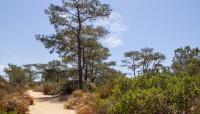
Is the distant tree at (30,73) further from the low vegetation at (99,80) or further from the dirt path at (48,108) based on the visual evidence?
the dirt path at (48,108)

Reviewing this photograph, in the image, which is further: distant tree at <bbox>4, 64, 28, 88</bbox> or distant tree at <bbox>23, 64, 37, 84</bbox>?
distant tree at <bbox>23, 64, 37, 84</bbox>

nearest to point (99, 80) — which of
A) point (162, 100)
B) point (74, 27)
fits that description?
point (74, 27)

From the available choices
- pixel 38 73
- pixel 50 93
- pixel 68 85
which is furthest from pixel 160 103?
pixel 38 73

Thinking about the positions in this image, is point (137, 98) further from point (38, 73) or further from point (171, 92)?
point (38, 73)

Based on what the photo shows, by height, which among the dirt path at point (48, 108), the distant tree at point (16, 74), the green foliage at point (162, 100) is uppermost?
the distant tree at point (16, 74)

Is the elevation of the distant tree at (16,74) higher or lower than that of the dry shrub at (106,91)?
higher

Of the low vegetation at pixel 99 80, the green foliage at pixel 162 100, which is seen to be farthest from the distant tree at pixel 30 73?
the green foliage at pixel 162 100

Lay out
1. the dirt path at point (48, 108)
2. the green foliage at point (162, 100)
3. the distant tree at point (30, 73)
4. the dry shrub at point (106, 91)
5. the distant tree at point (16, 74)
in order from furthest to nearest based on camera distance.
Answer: the distant tree at point (30, 73), the distant tree at point (16, 74), the dry shrub at point (106, 91), the dirt path at point (48, 108), the green foliage at point (162, 100)

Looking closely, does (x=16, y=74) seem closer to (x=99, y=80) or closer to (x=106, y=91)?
(x=99, y=80)

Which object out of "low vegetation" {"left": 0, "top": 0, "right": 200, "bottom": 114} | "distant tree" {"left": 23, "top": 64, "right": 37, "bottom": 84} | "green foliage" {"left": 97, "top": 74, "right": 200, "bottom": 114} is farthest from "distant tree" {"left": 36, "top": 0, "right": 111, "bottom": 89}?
"distant tree" {"left": 23, "top": 64, "right": 37, "bottom": 84}

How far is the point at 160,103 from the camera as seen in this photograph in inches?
367

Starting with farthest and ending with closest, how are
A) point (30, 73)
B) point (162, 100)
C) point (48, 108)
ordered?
point (30, 73), point (48, 108), point (162, 100)

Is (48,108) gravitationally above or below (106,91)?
below

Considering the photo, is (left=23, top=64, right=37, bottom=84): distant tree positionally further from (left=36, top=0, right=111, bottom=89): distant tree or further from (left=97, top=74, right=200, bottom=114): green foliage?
(left=97, top=74, right=200, bottom=114): green foliage
